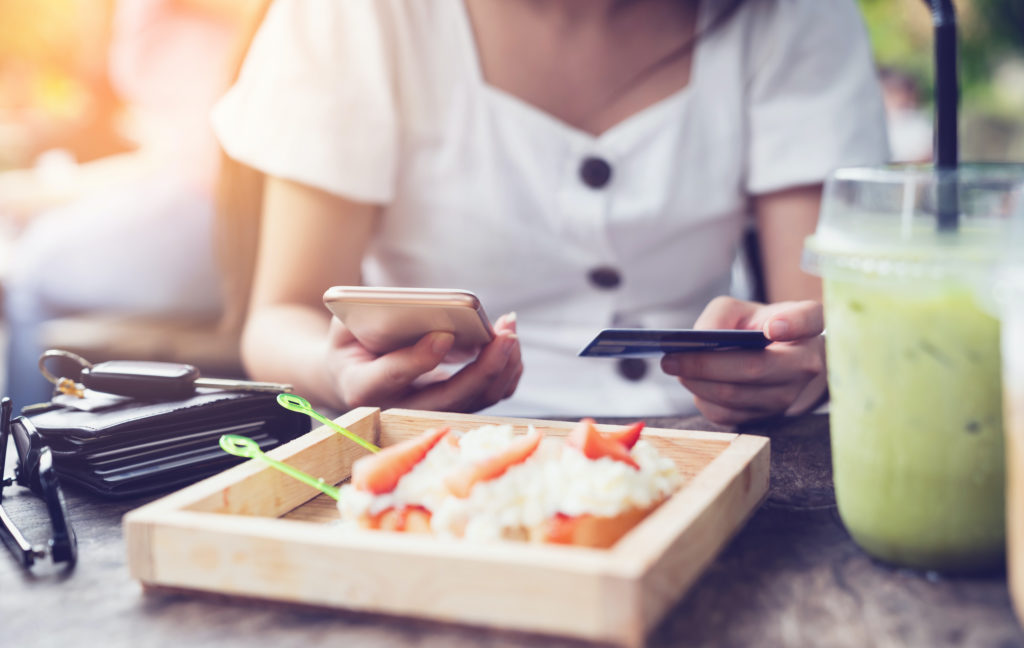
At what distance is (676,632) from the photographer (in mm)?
564

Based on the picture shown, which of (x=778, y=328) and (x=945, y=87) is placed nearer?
(x=945, y=87)

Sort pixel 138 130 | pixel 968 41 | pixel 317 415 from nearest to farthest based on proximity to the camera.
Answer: pixel 317 415 → pixel 138 130 → pixel 968 41

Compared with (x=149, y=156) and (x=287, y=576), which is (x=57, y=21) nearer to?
(x=149, y=156)

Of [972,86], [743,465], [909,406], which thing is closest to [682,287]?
[743,465]

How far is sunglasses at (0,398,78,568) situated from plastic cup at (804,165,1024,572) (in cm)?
57

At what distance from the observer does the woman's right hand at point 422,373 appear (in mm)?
950

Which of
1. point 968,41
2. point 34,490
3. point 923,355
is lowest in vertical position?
point 34,490

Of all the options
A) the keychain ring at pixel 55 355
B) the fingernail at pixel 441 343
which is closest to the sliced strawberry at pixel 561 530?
the fingernail at pixel 441 343

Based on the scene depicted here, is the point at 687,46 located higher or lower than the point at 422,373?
higher

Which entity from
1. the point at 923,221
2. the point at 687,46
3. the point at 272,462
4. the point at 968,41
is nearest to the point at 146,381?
the point at 272,462

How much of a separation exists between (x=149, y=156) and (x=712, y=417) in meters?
3.37

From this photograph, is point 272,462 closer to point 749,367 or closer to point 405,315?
point 405,315

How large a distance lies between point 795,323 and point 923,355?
33cm

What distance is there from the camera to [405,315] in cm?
88
